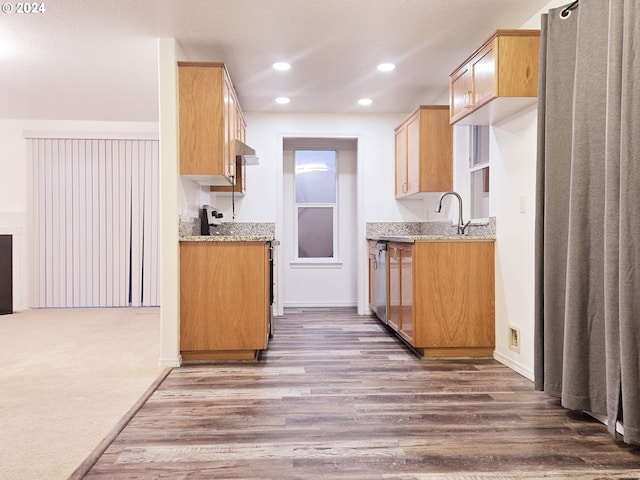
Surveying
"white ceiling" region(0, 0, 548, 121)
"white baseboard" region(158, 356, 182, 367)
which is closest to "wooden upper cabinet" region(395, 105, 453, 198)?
"white ceiling" region(0, 0, 548, 121)

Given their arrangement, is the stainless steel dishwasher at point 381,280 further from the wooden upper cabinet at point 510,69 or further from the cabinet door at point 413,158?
the wooden upper cabinet at point 510,69

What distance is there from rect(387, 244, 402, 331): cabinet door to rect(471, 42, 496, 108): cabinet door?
4.69 ft

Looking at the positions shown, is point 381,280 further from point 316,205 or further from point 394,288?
point 316,205

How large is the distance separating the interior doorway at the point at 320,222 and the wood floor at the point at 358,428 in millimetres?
2990

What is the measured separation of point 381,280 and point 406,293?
1.04 metres

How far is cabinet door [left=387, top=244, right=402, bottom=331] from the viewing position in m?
4.15

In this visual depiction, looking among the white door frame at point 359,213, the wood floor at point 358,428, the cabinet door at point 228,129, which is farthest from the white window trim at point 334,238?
the wood floor at point 358,428

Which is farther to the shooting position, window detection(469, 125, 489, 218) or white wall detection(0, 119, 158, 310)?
white wall detection(0, 119, 158, 310)

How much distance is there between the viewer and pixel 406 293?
12.8 feet

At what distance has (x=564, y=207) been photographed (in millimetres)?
2529

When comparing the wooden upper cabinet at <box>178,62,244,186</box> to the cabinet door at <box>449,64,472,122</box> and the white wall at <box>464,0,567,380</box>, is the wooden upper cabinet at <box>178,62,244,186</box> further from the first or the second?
the white wall at <box>464,0,567,380</box>

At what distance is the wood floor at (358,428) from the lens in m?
1.91

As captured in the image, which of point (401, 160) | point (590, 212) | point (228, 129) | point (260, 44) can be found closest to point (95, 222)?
point (228, 129)

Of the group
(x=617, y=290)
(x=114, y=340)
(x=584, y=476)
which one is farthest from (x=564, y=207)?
(x=114, y=340)
